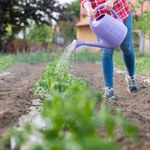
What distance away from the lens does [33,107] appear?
387 centimetres

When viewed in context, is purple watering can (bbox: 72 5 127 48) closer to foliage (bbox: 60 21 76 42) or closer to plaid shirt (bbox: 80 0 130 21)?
plaid shirt (bbox: 80 0 130 21)

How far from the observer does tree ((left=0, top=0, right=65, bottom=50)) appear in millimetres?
22737

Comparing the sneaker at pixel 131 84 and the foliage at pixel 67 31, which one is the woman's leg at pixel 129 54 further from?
the foliage at pixel 67 31

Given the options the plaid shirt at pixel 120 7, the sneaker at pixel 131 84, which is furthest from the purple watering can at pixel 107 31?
the sneaker at pixel 131 84

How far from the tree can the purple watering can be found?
719 inches

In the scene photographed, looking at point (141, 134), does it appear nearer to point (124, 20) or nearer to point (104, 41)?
point (104, 41)

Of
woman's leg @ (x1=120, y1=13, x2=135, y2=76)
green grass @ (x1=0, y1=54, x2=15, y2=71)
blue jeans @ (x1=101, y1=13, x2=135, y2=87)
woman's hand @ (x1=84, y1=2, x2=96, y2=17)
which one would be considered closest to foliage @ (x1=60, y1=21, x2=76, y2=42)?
green grass @ (x1=0, y1=54, x2=15, y2=71)

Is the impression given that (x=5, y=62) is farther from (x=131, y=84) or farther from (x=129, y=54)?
(x=129, y=54)

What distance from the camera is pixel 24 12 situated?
2320 centimetres

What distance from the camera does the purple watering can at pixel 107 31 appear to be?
4.45 meters

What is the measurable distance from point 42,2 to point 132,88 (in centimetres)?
1774

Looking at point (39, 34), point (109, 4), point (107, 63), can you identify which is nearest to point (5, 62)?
point (107, 63)

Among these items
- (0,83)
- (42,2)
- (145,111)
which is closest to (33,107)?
(145,111)

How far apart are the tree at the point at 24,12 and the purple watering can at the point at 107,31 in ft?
59.9
